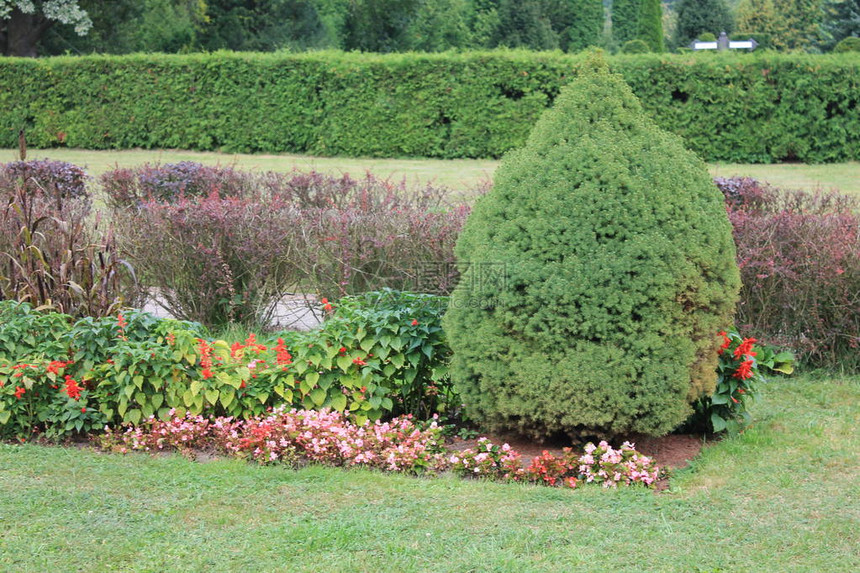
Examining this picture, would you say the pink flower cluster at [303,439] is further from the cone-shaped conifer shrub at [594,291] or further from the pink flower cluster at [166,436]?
the cone-shaped conifer shrub at [594,291]

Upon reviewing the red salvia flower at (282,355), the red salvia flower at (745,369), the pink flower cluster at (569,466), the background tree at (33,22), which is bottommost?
the pink flower cluster at (569,466)

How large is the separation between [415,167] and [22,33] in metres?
17.8

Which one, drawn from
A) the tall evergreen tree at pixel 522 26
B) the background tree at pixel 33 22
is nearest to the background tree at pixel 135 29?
the background tree at pixel 33 22

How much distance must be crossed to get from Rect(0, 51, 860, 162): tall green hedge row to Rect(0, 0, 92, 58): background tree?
5.77 meters

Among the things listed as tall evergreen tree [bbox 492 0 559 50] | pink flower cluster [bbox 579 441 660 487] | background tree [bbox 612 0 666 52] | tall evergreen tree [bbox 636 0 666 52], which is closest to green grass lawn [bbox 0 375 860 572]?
pink flower cluster [bbox 579 441 660 487]

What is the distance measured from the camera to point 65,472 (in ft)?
12.9

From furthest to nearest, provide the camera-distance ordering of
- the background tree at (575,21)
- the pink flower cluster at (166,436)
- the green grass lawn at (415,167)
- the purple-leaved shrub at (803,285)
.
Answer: the background tree at (575,21) < the green grass lawn at (415,167) < the purple-leaved shrub at (803,285) < the pink flower cluster at (166,436)

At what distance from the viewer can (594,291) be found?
3.85m

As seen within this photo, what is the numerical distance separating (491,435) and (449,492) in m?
0.75

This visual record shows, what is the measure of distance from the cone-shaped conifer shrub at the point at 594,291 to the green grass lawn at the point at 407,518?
0.39 metres

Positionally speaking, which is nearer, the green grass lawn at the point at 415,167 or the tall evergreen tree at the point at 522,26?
the green grass lawn at the point at 415,167

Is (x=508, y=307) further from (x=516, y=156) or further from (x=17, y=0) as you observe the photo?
(x=17, y=0)

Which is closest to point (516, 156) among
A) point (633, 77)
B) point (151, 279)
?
point (151, 279)

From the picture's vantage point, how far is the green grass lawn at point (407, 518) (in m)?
3.09
